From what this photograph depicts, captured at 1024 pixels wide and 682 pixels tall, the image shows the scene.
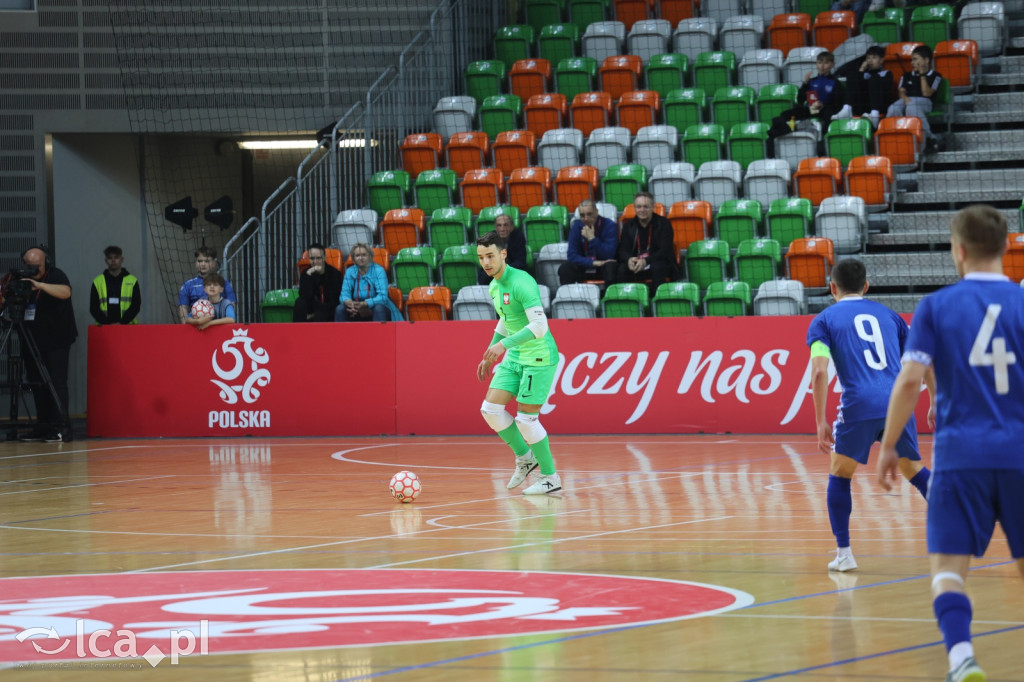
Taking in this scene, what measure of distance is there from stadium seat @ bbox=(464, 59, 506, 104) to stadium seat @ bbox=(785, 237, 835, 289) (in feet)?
22.8

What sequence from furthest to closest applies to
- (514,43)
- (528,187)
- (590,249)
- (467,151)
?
(514,43)
(467,151)
(528,187)
(590,249)

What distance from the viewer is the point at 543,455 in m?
10.9

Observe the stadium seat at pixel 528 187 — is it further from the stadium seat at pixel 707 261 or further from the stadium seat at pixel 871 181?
the stadium seat at pixel 871 181

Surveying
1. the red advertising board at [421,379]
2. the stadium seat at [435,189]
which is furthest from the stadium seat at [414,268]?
the stadium seat at [435,189]

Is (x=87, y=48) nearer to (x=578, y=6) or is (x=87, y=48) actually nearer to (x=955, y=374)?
(x=578, y=6)

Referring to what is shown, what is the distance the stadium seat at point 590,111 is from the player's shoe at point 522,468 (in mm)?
10167

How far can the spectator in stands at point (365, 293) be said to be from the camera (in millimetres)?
17266

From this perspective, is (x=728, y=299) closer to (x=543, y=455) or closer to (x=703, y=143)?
A: (x=703, y=143)

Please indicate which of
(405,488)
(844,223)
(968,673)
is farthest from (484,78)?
(968,673)

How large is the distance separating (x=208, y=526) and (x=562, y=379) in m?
7.72

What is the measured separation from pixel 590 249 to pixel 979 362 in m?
12.8

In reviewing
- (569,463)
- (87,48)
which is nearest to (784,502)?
(569,463)

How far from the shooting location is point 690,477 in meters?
11.7

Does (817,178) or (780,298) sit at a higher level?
(817,178)
